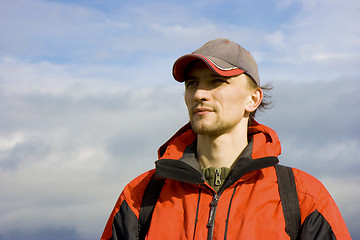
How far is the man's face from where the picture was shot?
5039 mm

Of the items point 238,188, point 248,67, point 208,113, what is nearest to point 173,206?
point 238,188

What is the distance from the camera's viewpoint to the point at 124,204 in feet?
17.5

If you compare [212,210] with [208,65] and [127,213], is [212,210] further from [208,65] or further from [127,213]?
[208,65]

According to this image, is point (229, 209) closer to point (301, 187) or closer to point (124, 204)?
point (301, 187)

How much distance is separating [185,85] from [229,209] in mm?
1565

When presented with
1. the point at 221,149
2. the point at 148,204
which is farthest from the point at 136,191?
the point at 221,149

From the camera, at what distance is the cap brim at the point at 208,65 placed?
16.3 ft

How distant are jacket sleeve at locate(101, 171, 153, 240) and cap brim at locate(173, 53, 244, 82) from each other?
131cm

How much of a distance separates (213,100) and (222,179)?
878mm

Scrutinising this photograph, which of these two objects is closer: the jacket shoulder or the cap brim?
the cap brim

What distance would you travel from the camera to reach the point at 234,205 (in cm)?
476

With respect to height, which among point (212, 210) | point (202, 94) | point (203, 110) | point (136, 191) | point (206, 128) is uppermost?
point (202, 94)

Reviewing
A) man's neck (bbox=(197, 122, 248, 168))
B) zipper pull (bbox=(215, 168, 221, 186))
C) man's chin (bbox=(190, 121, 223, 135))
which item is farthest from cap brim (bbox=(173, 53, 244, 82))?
zipper pull (bbox=(215, 168, 221, 186))

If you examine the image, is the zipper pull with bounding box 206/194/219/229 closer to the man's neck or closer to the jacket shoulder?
the man's neck
